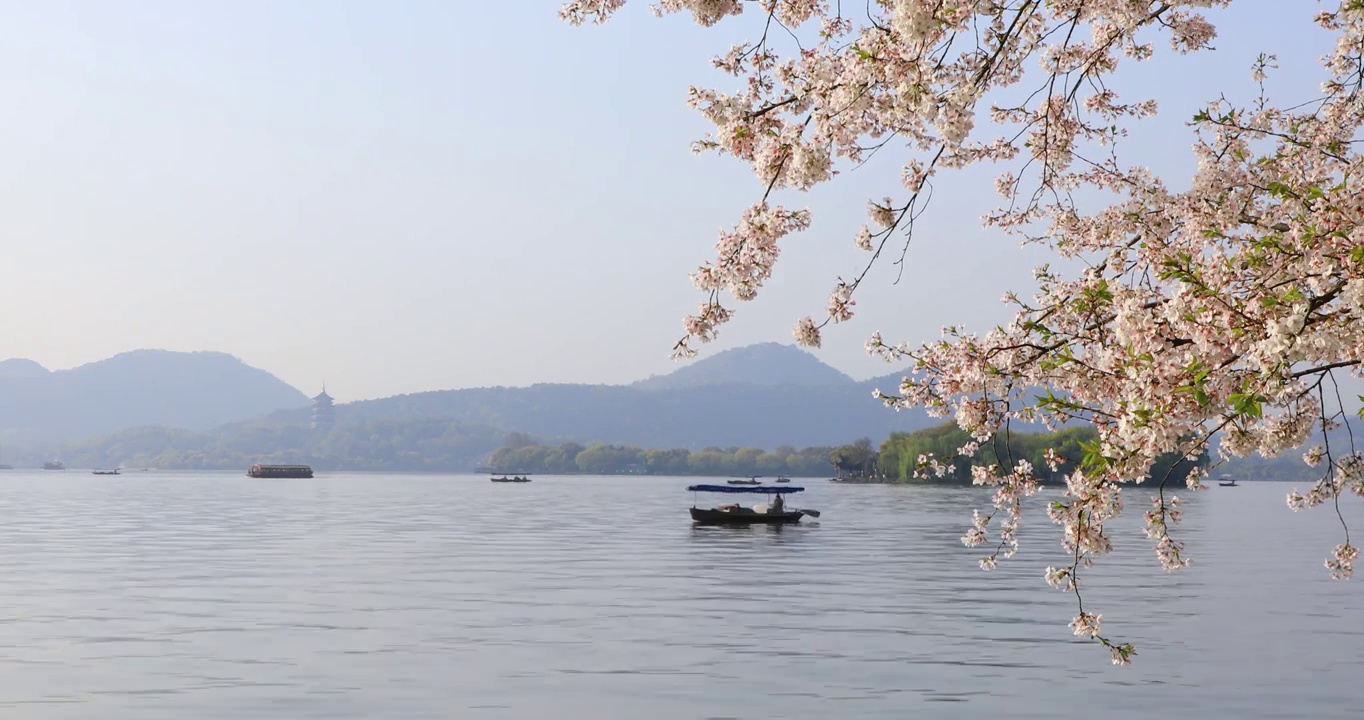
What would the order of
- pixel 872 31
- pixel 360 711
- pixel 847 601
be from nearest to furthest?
pixel 872 31, pixel 360 711, pixel 847 601

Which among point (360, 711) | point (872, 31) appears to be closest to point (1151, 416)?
point (872, 31)

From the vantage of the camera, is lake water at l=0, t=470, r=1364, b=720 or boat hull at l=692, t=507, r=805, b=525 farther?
boat hull at l=692, t=507, r=805, b=525

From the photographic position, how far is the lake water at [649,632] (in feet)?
86.8

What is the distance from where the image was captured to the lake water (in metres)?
26.5

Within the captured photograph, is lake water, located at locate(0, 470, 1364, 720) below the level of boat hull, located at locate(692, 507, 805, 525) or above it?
below

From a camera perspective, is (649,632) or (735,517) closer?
(649,632)

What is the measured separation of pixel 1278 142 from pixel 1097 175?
1970mm

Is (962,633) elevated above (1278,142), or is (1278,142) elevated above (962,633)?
(1278,142)

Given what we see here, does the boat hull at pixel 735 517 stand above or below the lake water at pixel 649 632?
above

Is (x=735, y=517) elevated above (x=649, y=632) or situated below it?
above

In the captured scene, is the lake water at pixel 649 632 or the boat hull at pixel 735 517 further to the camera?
the boat hull at pixel 735 517

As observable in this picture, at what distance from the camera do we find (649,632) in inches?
1432

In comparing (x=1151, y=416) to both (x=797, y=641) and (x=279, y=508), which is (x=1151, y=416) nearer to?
(x=797, y=641)

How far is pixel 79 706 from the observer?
83.7ft
